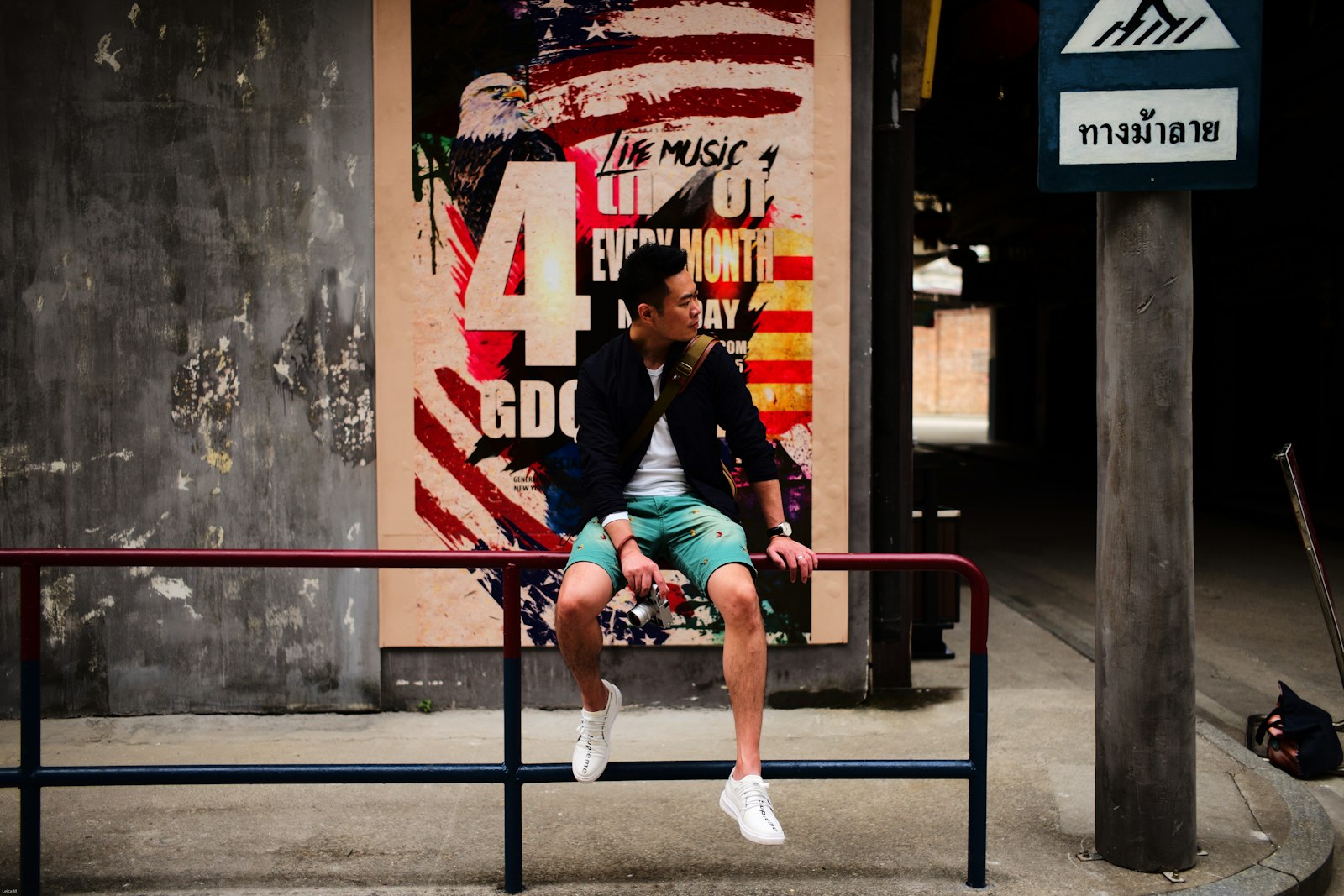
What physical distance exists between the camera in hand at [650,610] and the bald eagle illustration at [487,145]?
8.37ft

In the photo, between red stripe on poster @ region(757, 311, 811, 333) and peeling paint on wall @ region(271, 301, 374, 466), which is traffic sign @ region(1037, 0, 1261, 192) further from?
peeling paint on wall @ region(271, 301, 374, 466)

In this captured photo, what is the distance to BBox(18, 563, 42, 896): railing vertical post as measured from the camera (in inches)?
140

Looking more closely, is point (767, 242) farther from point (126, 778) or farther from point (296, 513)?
point (126, 778)

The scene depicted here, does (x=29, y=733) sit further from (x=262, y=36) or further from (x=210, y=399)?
(x=262, y=36)

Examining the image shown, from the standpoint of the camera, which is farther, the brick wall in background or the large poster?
the brick wall in background

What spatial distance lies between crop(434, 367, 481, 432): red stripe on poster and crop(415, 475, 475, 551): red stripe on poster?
40 cm

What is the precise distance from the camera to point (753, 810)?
10.9 feet

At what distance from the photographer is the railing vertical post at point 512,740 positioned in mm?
3627

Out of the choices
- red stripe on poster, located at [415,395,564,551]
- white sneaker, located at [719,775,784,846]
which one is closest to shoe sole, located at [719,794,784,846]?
white sneaker, located at [719,775,784,846]

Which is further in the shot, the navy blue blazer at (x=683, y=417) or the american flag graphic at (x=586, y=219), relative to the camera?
the american flag graphic at (x=586, y=219)

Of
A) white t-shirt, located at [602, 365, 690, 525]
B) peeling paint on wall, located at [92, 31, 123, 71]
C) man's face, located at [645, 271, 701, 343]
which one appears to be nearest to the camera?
man's face, located at [645, 271, 701, 343]

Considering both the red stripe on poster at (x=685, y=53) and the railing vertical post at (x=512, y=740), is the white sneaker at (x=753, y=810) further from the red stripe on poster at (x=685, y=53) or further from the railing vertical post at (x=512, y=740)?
the red stripe on poster at (x=685, y=53)

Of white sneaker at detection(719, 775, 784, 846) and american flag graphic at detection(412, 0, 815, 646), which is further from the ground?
american flag graphic at detection(412, 0, 815, 646)

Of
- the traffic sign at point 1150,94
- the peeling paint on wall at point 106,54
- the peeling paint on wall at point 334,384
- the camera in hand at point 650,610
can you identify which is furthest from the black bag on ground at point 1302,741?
the peeling paint on wall at point 106,54
